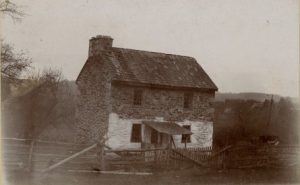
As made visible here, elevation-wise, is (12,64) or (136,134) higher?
A: (12,64)

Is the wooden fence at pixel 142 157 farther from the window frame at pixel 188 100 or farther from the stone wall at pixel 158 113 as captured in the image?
the window frame at pixel 188 100

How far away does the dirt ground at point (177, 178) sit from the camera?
1252 centimetres

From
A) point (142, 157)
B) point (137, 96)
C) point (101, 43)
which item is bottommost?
point (142, 157)

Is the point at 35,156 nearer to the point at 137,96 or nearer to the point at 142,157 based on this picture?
the point at 142,157

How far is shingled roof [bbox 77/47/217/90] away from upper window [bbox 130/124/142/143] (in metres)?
2.81

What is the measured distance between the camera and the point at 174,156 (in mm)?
17281

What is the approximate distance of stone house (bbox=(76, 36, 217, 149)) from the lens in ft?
76.7

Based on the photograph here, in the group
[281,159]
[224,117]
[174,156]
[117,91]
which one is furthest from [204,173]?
[224,117]

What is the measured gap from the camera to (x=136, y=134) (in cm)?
2409

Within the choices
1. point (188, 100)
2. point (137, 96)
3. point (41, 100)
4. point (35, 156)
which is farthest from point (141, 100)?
point (35, 156)

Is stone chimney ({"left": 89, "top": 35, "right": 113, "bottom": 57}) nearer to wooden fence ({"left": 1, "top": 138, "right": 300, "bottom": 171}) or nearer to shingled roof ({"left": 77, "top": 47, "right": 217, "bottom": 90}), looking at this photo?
shingled roof ({"left": 77, "top": 47, "right": 217, "bottom": 90})

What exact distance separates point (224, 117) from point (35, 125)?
66.1ft

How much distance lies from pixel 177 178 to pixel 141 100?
1004 cm

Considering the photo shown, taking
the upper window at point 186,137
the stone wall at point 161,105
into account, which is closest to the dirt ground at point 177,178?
the stone wall at point 161,105
